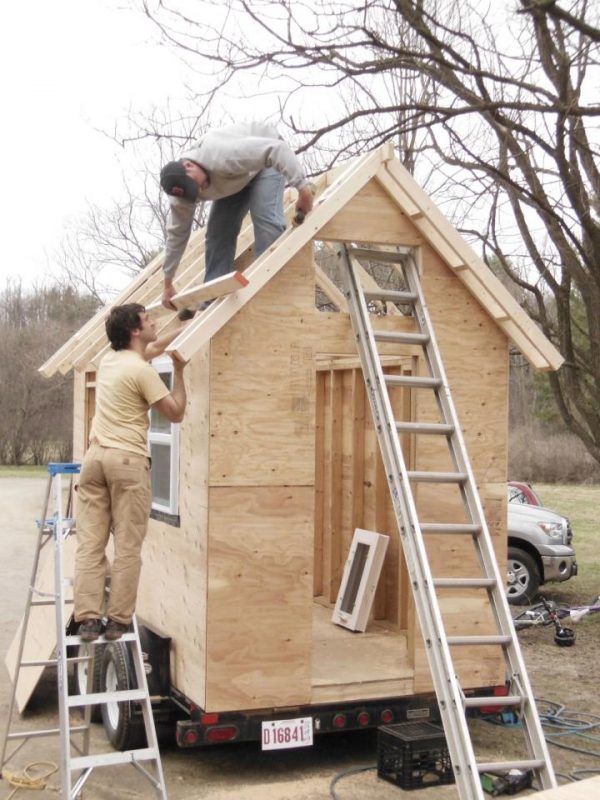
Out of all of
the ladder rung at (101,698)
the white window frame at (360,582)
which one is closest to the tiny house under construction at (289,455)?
the ladder rung at (101,698)

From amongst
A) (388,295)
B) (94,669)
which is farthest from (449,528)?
(94,669)

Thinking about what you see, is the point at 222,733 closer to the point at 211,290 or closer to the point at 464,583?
the point at 464,583

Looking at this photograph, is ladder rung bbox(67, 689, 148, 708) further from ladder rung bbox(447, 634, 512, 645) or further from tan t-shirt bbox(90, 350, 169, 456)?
ladder rung bbox(447, 634, 512, 645)

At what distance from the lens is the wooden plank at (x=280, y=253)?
563 centimetres

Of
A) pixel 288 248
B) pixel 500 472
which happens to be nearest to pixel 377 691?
pixel 500 472

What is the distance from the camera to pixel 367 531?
862 cm

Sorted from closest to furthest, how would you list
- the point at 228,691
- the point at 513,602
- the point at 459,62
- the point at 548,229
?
the point at 228,691, the point at 459,62, the point at 548,229, the point at 513,602

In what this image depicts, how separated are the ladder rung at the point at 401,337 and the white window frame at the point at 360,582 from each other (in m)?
2.57

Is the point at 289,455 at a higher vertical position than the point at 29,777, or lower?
higher

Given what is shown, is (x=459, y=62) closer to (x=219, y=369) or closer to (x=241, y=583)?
(x=219, y=369)

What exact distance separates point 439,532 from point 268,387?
4.63 ft

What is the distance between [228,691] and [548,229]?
6.14 metres

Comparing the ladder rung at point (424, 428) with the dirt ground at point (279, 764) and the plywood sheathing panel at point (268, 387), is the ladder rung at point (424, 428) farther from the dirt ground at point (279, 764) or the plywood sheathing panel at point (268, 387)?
the dirt ground at point (279, 764)

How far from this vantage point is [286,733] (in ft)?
19.7
